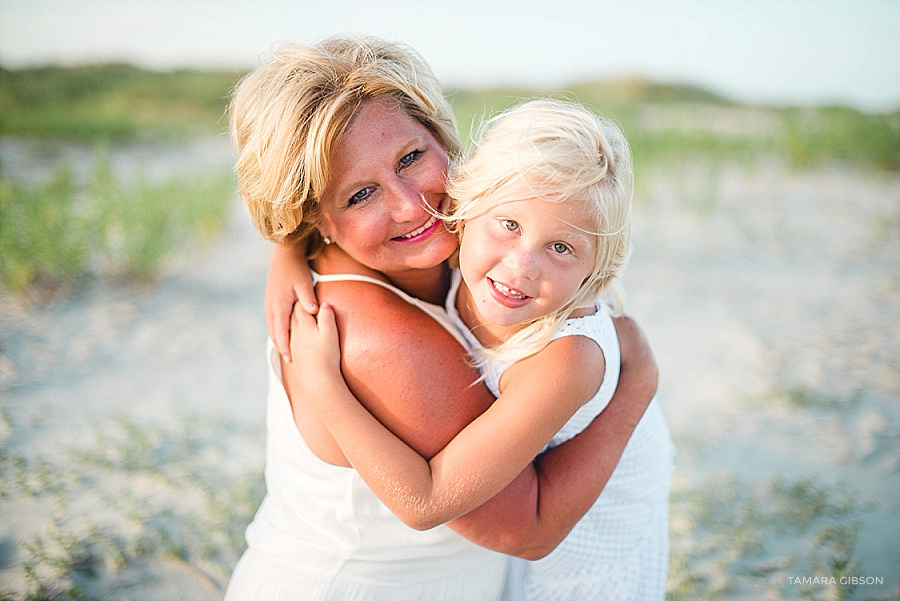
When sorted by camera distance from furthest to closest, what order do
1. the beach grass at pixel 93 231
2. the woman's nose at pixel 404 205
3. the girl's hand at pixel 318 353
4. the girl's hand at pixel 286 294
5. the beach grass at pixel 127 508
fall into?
the beach grass at pixel 93 231 → the beach grass at pixel 127 508 → the girl's hand at pixel 286 294 → the woman's nose at pixel 404 205 → the girl's hand at pixel 318 353

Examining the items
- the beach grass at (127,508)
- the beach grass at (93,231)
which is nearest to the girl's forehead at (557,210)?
the beach grass at (127,508)

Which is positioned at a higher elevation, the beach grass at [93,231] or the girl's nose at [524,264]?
the girl's nose at [524,264]

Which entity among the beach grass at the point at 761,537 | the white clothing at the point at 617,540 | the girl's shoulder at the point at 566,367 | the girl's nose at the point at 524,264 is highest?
the girl's nose at the point at 524,264

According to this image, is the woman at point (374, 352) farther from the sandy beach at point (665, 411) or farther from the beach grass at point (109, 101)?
the beach grass at point (109, 101)

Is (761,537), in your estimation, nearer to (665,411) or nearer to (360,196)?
(665,411)

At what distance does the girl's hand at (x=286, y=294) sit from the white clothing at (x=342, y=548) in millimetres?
58

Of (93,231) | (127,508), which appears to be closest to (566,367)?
(127,508)

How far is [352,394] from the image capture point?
1569 mm

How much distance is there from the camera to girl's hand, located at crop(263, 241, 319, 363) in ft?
5.85

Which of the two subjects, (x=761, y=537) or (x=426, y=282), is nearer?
(x=426, y=282)

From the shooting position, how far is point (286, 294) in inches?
72.7

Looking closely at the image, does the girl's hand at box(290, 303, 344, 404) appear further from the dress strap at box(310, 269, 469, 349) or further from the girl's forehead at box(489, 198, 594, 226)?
the girl's forehead at box(489, 198, 594, 226)

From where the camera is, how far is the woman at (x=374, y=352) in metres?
1.58

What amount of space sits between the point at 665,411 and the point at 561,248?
2.94 m
